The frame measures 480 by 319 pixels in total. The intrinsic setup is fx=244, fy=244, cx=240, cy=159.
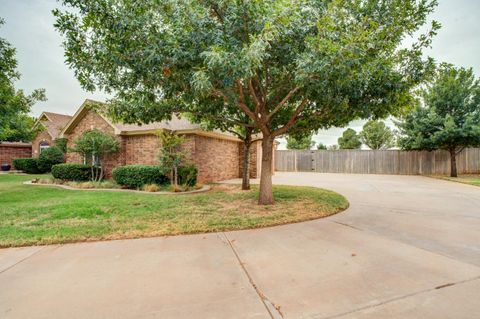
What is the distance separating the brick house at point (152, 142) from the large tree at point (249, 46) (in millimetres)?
5388

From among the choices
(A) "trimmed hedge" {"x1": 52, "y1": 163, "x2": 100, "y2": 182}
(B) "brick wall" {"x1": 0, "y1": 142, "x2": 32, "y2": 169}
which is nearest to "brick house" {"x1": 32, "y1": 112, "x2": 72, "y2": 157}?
(B) "brick wall" {"x1": 0, "y1": 142, "x2": 32, "y2": 169}

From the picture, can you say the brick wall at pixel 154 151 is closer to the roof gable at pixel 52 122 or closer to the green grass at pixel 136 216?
the green grass at pixel 136 216

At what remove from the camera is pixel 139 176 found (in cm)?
Answer: 1048

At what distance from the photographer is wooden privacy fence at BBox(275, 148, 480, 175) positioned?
18188 mm

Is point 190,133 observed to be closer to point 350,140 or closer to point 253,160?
point 253,160

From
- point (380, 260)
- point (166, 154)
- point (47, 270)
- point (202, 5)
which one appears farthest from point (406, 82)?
point (166, 154)

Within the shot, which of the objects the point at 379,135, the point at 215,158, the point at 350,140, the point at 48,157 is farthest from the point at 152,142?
the point at 379,135

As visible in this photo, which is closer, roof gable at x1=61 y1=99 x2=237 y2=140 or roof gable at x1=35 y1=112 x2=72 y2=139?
roof gable at x1=61 y1=99 x2=237 y2=140

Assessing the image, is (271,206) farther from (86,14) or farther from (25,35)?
(25,35)

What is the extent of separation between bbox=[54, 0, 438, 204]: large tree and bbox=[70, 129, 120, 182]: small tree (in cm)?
640

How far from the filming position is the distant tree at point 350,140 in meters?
34.7

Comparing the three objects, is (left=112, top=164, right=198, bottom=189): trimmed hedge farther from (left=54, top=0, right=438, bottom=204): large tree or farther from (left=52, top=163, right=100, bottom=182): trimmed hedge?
(left=54, top=0, right=438, bottom=204): large tree

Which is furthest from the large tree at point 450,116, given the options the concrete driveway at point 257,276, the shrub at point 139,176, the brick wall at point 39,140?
the brick wall at point 39,140

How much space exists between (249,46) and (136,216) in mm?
4448
